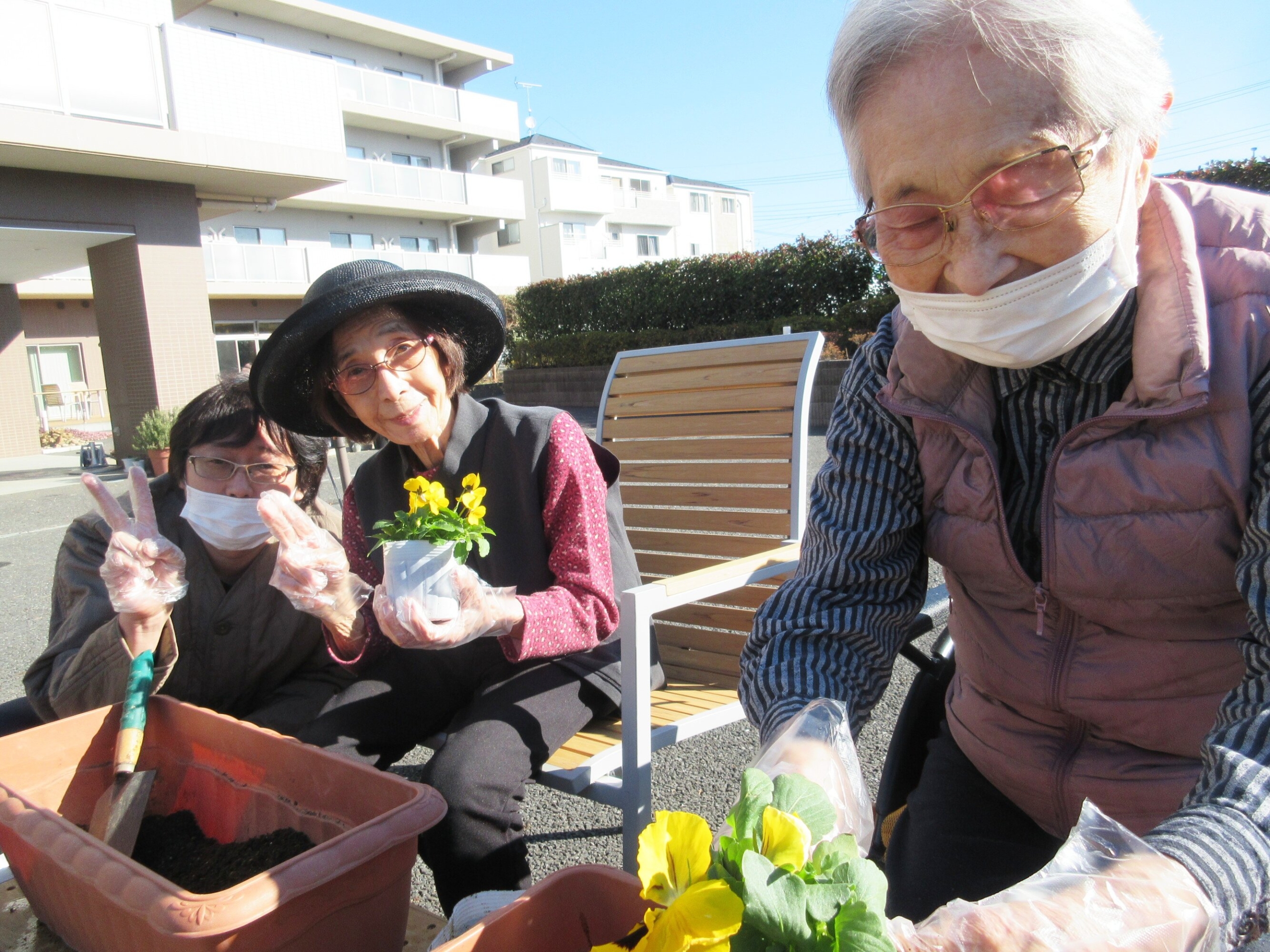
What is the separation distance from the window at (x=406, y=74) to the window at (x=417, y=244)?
15.6 feet

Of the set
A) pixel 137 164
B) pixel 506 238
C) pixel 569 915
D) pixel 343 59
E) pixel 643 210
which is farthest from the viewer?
pixel 643 210

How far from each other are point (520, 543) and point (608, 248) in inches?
1515

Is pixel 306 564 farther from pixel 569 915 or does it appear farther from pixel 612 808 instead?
pixel 612 808

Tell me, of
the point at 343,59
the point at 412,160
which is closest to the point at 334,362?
the point at 343,59

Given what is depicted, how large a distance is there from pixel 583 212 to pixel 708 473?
1427 inches

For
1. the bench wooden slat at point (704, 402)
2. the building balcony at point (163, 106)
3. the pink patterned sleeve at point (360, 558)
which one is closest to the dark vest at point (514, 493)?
the pink patterned sleeve at point (360, 558)

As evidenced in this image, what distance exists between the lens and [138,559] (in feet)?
5.32

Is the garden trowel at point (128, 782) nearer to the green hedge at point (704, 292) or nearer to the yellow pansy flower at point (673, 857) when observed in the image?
the yellow pansy flower at point (673, 857)

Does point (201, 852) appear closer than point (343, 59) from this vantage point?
Yes

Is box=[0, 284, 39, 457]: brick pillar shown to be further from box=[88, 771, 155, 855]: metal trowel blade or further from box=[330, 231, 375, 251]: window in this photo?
box=[88, 771, 155, 855]: metal trowel blade

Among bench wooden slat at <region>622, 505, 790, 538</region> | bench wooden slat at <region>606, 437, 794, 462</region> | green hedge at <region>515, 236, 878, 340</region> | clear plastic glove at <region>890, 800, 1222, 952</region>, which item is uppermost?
green hedge at <region>515, 236, 878, 340</region>

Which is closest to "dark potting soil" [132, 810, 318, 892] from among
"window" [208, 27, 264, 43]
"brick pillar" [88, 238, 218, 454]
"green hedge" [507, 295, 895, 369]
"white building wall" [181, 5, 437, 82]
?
"green hedge" [507, 295, 895, 369]

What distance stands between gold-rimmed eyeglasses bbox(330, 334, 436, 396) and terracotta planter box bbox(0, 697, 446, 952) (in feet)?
2.39

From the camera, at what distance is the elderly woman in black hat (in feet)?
5.49
